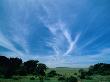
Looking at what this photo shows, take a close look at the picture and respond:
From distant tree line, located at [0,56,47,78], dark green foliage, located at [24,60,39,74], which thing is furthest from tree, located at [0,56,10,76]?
dark green foliage, located at [24,60,39,74]

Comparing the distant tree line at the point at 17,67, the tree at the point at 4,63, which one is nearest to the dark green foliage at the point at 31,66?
the distant tree line at the point at 17,67

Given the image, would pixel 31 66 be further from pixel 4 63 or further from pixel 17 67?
pixel 4 63

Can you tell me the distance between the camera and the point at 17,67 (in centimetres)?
8756

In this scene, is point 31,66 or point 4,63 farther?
point 31,66

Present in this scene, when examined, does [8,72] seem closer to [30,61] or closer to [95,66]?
[30,61]

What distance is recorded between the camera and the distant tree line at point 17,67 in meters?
76.1

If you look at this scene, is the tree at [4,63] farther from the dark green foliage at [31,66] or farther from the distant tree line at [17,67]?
the dark green foliage at [31,66]

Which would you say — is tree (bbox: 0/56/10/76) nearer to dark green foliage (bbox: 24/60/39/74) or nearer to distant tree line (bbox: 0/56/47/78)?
distant tree line (bbox: 0/56/47/78)

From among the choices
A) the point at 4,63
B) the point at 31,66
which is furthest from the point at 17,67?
the point at 31,66

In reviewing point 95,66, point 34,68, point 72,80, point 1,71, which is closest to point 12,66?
point 1,71

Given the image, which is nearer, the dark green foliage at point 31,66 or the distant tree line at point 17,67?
the distant tree line at point 17,67

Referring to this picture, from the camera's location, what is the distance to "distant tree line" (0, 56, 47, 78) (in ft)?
250

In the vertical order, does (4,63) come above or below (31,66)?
below

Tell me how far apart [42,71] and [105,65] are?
173 ft
